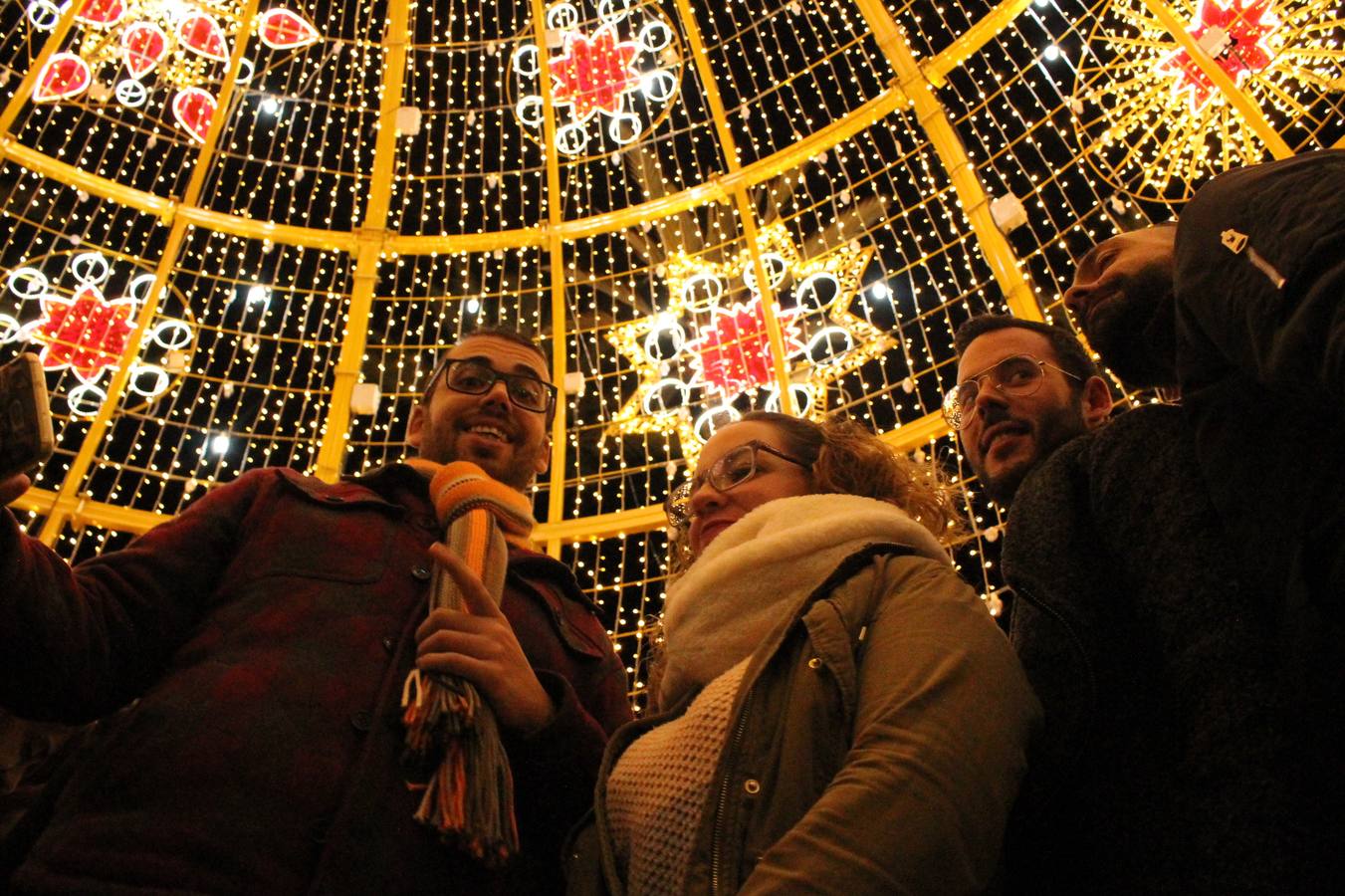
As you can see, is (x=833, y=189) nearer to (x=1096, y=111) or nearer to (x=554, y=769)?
(x=1096, y=111)

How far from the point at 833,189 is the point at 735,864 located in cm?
832

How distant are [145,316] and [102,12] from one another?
2776 mm

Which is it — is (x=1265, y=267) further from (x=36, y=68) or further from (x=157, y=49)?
(x=36, y=68)

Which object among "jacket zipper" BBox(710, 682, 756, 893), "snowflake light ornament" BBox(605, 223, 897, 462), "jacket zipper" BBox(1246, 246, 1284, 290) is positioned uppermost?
"snowflake light ornament" BBox(605, 223, 897, 462)

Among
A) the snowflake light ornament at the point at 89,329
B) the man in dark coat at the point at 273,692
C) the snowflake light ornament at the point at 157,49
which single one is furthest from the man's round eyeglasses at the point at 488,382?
the snowflake light ornament at the point at 157,49

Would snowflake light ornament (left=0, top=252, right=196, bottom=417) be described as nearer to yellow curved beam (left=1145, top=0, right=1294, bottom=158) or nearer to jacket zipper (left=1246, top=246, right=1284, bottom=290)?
yellow curved beam (left=1145, top=0, right=1294, bottom=158)

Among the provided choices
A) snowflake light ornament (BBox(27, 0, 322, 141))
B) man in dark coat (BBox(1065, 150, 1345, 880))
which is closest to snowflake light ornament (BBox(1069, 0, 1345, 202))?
man in dark coat (BBox(1065, 150, 1345, 880))

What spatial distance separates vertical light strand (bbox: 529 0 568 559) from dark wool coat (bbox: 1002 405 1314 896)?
23.1 feet

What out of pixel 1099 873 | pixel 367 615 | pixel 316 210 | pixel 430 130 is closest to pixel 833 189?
pixel 430 130

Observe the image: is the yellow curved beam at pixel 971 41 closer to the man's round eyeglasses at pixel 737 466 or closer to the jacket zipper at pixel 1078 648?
the man's round eyeglasses at pixel 737 466

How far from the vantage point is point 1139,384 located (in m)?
2.33

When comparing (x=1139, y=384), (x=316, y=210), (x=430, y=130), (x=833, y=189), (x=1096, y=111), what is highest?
(x=430, y=130)

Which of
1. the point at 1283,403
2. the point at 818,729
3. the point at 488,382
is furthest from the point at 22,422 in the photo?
the point at 1283,403

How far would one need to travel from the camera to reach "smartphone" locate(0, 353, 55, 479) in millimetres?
1841
